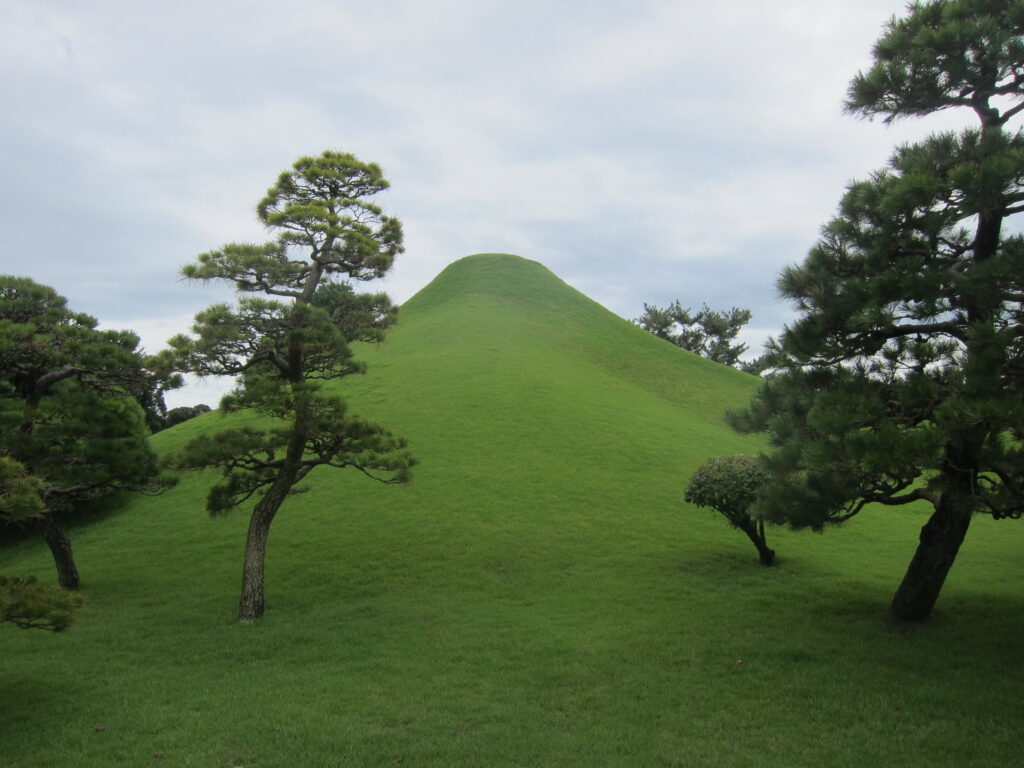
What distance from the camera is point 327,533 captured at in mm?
17547

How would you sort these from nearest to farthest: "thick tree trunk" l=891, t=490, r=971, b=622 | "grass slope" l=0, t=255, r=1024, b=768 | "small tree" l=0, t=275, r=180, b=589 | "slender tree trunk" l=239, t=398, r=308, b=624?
"grass slope" l=0, t=255, r=1024, b=768 → "thick tree trunk" l=891, t=490, r=971, b=622 → "slender tree trunk" l=239, t=398, r=308, b=624 → "small tree" l=0, t=275, r=180, b=589

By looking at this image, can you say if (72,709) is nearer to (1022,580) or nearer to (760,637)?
(760,637)

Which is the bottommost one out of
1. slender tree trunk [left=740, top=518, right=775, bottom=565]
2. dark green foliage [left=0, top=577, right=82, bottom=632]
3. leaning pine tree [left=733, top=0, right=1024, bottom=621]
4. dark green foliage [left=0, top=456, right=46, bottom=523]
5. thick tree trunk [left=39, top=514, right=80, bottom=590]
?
thick tree trunk [left=39, top=514, right=80, bottom=590]

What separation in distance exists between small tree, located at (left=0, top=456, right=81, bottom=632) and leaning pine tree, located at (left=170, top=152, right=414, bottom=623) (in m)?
4.25

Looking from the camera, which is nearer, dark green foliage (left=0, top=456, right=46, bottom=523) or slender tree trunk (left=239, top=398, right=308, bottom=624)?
dark green foliage (left=0, top=456, right=46, bottom=523)

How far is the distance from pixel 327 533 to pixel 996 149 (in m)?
16.1

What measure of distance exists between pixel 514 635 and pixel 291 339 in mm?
6564

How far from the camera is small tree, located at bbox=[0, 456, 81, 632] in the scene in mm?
7352

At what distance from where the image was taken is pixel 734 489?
1373cm

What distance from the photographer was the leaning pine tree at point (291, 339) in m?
11.8

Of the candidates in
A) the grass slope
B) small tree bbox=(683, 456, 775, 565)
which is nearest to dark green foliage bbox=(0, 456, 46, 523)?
the grass slope

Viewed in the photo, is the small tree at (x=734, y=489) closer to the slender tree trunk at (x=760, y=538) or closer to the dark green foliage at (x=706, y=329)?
the slender tree trunk at (x=760, y=538)

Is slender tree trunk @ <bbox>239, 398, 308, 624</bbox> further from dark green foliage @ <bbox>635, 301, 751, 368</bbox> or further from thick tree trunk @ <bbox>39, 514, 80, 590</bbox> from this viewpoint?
dark green foliage @ <bbox>635, 301, 751, 368</bbox>

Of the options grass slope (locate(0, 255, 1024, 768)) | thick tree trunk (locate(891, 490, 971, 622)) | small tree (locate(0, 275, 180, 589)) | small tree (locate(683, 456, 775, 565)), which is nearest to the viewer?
grass slope (locate(0, 255, 1024, 768))
